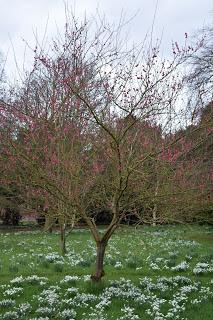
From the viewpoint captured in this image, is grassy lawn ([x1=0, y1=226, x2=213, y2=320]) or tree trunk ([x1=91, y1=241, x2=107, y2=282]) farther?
tree trunk ([x1=91, y1=241, x2=107, y2=282])

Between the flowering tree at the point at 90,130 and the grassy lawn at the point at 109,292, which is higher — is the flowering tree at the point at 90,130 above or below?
above

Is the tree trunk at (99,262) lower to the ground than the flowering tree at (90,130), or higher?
lower

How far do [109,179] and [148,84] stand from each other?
2.01 m

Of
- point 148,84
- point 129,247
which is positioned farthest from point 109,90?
point 129,247

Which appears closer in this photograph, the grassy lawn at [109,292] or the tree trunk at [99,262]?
the grassy lawn at [109,292]

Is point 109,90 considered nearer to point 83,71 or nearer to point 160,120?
point 83,71

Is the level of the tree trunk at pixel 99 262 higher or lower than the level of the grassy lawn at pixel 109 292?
higher

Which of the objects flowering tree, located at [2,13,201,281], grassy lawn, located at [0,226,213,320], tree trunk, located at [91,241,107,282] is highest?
flowering tree, located at [2,13,201,281]

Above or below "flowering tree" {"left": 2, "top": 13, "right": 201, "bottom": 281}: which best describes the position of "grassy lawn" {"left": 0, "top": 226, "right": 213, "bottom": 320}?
below

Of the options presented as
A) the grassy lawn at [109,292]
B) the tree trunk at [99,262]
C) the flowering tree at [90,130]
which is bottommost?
the grassy lawn at [109,292]

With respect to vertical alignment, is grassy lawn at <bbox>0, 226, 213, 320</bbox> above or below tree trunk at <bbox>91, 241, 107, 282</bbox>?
below

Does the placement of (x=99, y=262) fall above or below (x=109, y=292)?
above

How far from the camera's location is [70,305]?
6.90 meters

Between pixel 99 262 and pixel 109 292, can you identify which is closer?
pixel 109 292
